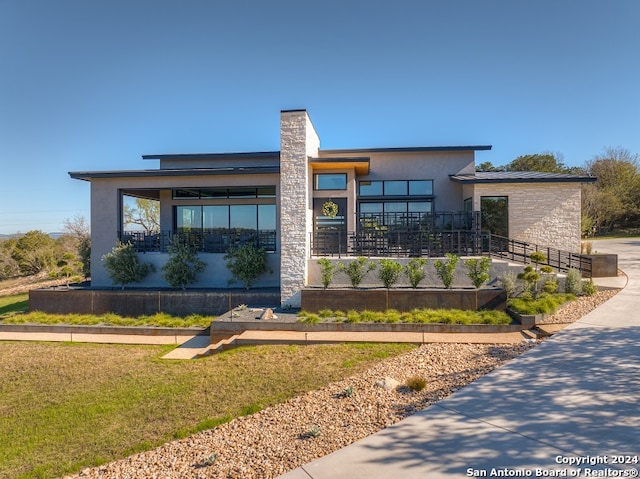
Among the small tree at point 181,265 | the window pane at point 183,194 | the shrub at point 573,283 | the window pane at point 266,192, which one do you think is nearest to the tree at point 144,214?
the window pane at point 183,194

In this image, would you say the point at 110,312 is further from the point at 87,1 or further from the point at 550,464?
the point at 550,464

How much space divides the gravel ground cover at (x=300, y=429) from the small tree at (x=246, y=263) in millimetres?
7569

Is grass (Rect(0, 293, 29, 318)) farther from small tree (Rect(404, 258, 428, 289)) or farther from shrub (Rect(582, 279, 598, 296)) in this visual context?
shrub (Rect(582, 279, 598, 296))

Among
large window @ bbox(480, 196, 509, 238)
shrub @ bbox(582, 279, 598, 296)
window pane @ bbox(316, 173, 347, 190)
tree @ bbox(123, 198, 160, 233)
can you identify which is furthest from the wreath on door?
tree @ bbox(123, 198, 160, 233)

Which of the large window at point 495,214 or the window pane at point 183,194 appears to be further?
the window pane at point 183,194

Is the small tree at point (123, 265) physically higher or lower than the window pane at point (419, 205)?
lower

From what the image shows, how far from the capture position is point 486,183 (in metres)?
14.0

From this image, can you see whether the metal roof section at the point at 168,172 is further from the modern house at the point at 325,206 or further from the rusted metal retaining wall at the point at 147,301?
the rusted metal retaining wall at the point at 147,301

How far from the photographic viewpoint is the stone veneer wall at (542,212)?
13898 millimetres

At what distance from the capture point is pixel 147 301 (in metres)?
11.9

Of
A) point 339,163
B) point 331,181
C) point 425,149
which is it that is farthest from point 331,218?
point 425,149

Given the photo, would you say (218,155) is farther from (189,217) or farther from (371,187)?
(371,187)

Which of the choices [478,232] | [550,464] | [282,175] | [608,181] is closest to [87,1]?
[282,175]

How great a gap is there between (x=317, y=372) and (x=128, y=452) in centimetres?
314
